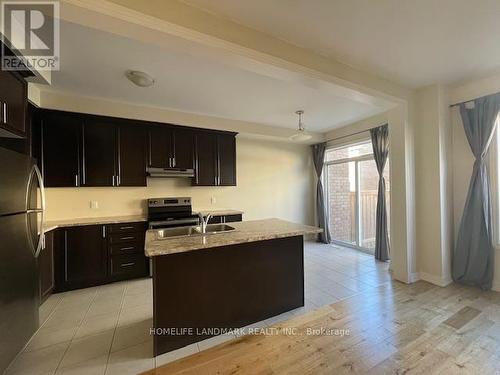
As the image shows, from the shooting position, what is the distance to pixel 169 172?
3.66 m

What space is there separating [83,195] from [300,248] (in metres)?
3.26

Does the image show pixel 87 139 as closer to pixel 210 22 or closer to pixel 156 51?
pixel 156 51

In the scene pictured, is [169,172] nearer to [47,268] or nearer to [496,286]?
[47,268]

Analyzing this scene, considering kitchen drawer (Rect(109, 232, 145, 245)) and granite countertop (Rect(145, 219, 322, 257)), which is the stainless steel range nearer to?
kitchen drawer (Rect(109, 232, 145, 245))

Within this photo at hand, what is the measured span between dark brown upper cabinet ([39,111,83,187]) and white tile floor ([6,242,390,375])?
1.55m

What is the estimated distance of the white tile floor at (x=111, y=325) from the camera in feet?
5.60

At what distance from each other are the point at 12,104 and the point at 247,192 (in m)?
3.61

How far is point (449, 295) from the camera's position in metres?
2.66

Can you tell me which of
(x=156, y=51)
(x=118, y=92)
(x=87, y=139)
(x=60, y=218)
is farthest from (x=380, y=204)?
(x=60, y=218)

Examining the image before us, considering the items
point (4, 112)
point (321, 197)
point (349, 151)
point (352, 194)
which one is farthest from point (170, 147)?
point (352, 194)

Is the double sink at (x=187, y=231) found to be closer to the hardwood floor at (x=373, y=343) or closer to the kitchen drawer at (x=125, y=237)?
the hardwood floor at (x=373, y=343)

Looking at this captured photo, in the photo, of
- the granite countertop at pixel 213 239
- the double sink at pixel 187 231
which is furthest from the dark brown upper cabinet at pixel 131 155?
the granite countertop at pixel 213 239

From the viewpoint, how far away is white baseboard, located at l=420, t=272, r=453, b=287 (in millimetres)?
2911

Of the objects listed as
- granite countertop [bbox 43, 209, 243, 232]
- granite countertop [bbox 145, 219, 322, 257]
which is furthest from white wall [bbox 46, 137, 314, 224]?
granite countertop [bbox 145, 219, 322, 257]
